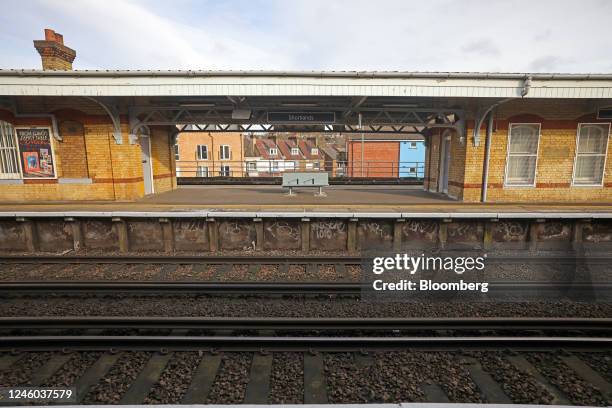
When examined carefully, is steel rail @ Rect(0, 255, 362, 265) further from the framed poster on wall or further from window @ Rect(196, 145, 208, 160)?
window @ Rect(196, 145, 208, 160)

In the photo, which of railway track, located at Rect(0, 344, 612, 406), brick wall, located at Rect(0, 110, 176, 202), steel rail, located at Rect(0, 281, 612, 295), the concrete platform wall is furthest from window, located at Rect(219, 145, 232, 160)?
railway track, located at Rect(0, 344, 612, 406)

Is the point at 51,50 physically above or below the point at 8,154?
above

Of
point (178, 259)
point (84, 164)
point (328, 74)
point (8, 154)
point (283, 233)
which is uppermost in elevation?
point (328, 74)

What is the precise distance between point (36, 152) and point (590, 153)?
20.5m

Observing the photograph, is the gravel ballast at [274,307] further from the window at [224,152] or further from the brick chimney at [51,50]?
the window at [224,152]

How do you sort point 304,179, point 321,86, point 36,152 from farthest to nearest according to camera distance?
point 304,179 → point 36,152 → point 321,86

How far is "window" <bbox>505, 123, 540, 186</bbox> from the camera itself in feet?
35.1

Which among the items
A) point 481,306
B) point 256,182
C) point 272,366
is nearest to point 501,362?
point 481,306

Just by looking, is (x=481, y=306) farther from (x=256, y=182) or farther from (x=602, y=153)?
(x=256, y=182)

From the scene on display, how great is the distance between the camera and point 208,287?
5734 millimetres

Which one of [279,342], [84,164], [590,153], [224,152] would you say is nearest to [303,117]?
[84,164]

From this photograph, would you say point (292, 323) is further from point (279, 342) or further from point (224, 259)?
point (224, 259)

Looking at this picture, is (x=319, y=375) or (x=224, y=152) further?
(x=224, y=152)

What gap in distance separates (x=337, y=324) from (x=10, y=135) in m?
13.8
